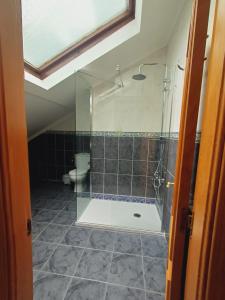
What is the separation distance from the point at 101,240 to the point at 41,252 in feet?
2.07

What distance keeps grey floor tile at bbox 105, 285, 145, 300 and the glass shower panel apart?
1.19 metres

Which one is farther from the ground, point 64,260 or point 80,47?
point 80,47

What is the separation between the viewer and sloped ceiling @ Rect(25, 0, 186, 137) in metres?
1.65

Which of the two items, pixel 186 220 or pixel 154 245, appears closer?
pixel 186 220

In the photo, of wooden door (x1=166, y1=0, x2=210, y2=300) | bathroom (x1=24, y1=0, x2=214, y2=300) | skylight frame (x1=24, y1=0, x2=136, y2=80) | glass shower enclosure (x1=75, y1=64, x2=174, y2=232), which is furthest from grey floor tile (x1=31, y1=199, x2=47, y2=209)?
wooden door (x1=166, y1=0, x2=210, y2=300)

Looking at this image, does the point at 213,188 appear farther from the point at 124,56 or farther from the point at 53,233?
the point at 124,56

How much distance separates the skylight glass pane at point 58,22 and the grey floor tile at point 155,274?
2472mm

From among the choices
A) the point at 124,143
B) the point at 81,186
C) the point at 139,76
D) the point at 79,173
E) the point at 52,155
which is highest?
the point at 139,76

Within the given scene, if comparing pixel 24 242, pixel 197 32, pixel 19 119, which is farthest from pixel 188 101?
pixel 24 242

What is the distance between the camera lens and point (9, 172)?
0.49 m

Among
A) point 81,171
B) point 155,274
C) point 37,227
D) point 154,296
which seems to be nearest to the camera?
point 154,296

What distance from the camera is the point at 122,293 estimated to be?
48.5 inches

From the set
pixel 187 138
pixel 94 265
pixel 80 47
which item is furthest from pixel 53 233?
pixel 80 47

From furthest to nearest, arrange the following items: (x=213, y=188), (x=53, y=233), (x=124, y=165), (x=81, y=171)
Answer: (x=81, y=171) < (x=124, y=165) < (x=53, y=233) < (x=213, y=188)
